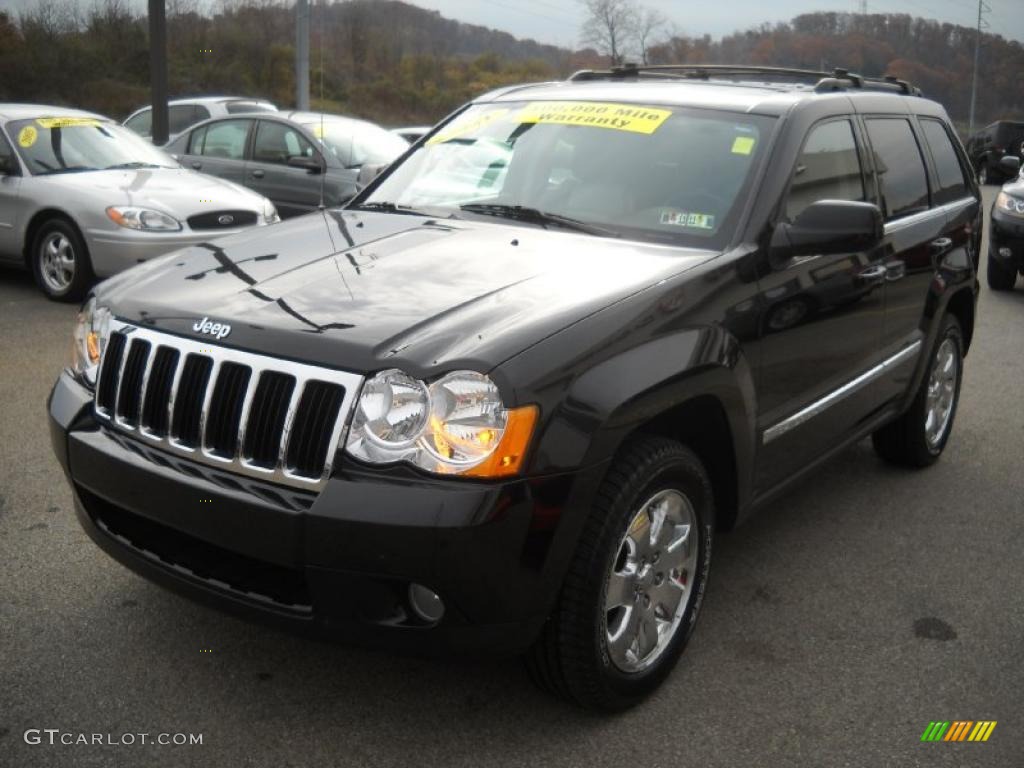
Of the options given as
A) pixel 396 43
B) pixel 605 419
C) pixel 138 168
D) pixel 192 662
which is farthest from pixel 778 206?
pixel 396 43

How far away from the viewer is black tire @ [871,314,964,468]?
5020 millimetres

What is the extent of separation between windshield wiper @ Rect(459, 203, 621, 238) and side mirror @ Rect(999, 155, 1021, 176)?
9.20m

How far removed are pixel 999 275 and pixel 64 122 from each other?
8.90 m

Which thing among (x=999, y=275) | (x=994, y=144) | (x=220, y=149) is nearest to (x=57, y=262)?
(x=220, y=149)

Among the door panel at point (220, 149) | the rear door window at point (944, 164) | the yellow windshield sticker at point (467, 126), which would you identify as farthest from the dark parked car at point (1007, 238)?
the yellow windshield sticker at point (467, 126)

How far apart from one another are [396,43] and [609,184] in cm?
2079

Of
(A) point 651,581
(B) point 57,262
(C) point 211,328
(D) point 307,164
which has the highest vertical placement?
(D) point 307,164

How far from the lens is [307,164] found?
450 inches

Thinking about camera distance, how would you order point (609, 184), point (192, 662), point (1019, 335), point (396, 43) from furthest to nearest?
point (396, 43)
point (1019, 335)
point (609, 184)
point (192, 662)

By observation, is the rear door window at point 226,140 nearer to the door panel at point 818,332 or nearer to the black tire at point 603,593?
the door panel at point 818,332

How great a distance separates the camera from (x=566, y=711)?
3.03m

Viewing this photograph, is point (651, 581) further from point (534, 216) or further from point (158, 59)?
point (158, 59)

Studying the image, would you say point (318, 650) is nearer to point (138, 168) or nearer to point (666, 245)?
point (666, 245)

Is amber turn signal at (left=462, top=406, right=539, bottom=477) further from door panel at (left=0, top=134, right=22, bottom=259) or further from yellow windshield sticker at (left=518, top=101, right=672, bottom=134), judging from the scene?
door panel at (left=0, top=134, right=22, bottom=259)
